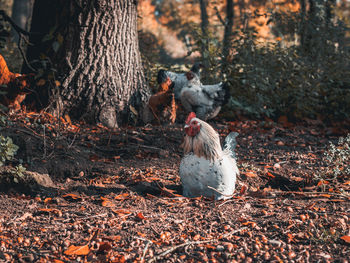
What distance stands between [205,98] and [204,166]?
299 cm

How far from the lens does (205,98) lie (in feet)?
19.8

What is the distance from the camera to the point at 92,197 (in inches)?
129

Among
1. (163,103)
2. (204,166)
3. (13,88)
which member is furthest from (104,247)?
(163,103)

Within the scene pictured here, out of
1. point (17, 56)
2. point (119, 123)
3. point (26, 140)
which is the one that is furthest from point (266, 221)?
point (17, 56)

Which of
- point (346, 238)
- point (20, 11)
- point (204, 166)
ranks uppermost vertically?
point (20, 11)

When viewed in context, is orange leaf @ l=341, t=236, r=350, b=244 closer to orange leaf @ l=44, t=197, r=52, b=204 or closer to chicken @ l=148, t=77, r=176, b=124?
orange leaf @ l=44, t=197, r=52, b=204

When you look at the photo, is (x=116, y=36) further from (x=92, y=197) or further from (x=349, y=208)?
(x=349, y=208)

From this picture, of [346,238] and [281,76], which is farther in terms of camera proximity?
[281,76]

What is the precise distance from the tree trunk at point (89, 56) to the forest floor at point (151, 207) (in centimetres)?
35

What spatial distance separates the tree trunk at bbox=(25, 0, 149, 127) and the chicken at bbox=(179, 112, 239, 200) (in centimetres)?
208

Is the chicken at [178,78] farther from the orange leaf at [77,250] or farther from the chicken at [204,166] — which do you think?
the orange leaf at [77,250]

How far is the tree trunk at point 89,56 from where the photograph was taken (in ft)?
16.7

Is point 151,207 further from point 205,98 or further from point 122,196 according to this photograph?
point 205,98

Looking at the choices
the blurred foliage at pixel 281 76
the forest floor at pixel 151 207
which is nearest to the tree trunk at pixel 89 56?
the forest floor at pixel 151 207
